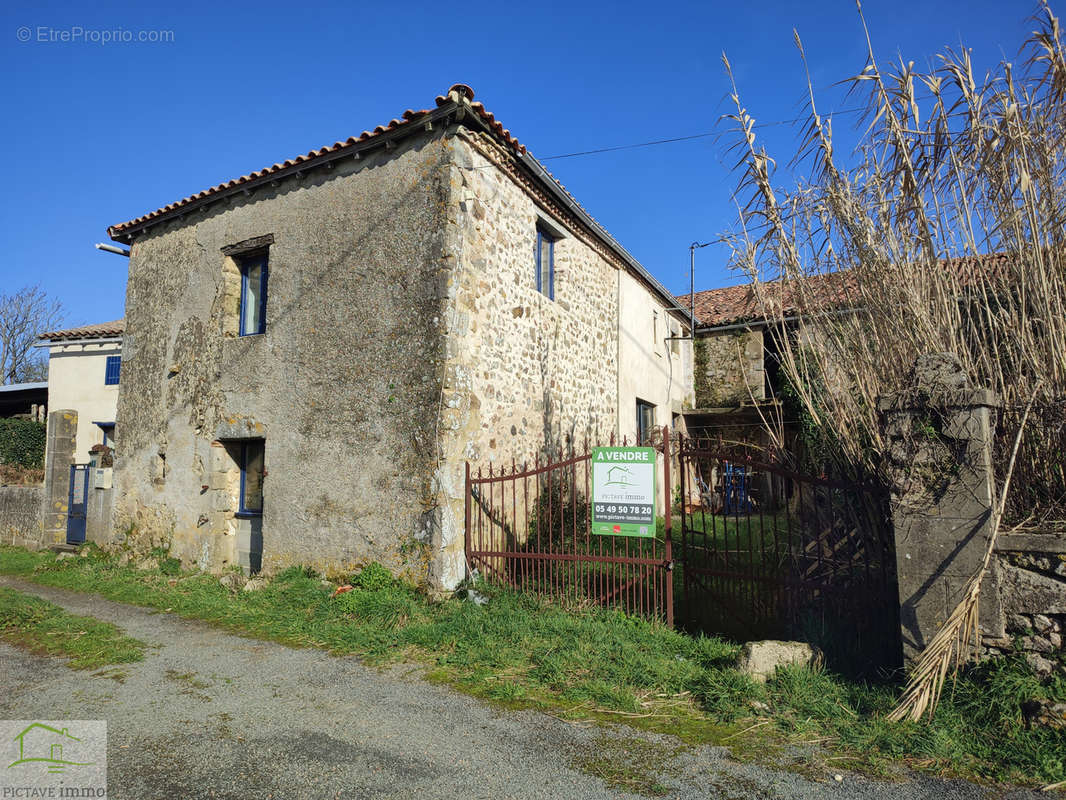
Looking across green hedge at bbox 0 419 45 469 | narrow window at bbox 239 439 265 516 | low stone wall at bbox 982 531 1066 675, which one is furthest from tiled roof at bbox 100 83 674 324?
green hedge at bbox 0 419 45 469

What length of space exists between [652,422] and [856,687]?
981 cm

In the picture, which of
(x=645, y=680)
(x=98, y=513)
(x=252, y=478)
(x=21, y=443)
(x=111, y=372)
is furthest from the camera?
(x=111, y=372)

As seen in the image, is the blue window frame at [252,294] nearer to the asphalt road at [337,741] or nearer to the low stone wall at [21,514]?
the asphalt road at [337,741]

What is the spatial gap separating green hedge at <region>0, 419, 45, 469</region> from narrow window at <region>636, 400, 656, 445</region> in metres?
17.0

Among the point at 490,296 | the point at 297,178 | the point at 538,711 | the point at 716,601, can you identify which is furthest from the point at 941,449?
the point at 297,178

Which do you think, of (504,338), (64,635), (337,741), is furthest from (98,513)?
(337,741)

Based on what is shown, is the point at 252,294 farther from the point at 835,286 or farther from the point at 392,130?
the point at 835,286

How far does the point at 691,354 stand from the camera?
16859mm

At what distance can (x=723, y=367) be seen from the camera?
654 inches

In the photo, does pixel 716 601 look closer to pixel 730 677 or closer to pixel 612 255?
pixel 730 677

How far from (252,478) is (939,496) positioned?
26.4 feet

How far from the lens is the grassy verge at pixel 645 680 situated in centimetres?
350

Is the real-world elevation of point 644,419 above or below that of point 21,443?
above

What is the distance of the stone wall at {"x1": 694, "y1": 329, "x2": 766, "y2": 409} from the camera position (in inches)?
641
